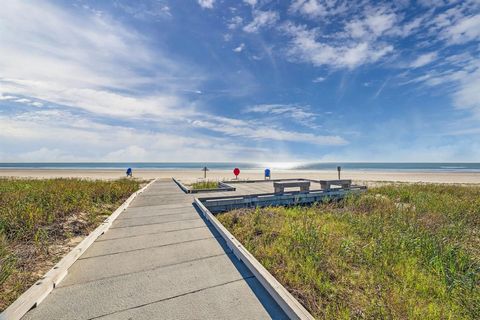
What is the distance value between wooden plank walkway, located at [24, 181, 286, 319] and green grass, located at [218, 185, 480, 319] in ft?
2.55

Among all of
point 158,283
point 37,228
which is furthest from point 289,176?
point 158,283

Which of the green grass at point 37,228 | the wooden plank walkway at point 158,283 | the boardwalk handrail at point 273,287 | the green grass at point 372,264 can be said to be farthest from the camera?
the green grass at point 37,228

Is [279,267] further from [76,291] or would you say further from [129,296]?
[76,291]

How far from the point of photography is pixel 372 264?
158 inches

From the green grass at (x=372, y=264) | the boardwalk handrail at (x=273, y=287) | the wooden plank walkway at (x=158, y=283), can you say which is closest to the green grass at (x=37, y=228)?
the wooden plank walkway at (x=158, y=283)

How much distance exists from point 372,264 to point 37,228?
7463 millimetres

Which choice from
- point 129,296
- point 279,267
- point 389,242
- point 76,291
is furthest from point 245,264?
point 389,242

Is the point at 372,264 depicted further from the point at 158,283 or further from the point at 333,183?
the point at 333,183

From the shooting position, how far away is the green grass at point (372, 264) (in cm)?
286

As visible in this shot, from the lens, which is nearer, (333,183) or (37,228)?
(37,228)

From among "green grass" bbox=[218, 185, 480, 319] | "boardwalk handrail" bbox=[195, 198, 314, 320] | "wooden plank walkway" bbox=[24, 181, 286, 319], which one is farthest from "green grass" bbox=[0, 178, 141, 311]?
"green grass" bbox=[218, 185, 480, 319]

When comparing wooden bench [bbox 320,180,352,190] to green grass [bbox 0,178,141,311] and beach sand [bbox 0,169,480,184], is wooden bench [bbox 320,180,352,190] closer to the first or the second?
green grass [bbox 0,178,141,311]

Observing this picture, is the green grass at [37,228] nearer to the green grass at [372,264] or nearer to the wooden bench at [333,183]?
the green grass at [372,264]

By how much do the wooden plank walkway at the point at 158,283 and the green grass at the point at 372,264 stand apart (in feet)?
2.55
